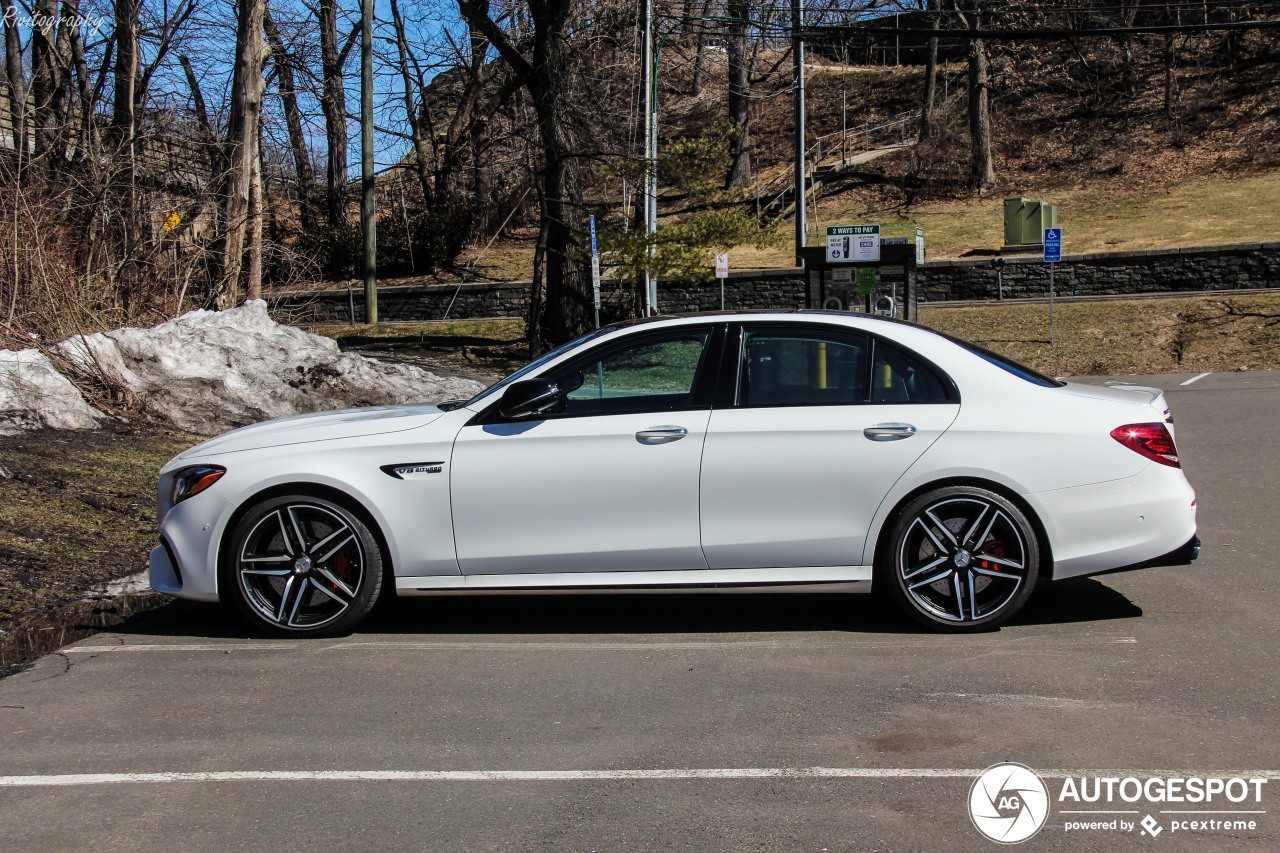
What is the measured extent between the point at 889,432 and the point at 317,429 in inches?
111

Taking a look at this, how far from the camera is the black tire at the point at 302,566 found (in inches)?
233

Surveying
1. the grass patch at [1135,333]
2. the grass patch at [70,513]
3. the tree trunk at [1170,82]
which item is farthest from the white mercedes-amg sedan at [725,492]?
the tree trunk at [1170,82]

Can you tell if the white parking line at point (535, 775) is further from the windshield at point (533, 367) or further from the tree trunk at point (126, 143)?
the tree trunk at point (126, 143)

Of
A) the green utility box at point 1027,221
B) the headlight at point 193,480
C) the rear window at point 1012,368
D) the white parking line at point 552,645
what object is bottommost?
the white parking line at point 552,645

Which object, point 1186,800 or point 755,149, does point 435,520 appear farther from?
point 755,149

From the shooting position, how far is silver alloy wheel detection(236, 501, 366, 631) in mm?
5945

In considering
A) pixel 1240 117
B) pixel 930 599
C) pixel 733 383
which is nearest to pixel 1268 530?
pixel 930 599

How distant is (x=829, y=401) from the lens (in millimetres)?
5969

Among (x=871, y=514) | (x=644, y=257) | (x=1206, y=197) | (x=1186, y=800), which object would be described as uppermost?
(x=1206, y=197)

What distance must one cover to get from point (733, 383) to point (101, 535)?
4576 millimetres

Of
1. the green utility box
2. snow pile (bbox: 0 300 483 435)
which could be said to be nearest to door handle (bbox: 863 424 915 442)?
snow pile (bbox: 0 300 483 435)

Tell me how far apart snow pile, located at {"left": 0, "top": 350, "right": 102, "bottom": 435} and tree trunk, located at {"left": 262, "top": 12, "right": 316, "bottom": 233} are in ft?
56.8

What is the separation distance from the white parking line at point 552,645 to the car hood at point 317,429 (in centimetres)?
97

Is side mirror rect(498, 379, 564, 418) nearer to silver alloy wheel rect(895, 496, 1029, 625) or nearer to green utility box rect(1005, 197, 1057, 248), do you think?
silver alloy wheel rect(895, 496, 1029, 625)
